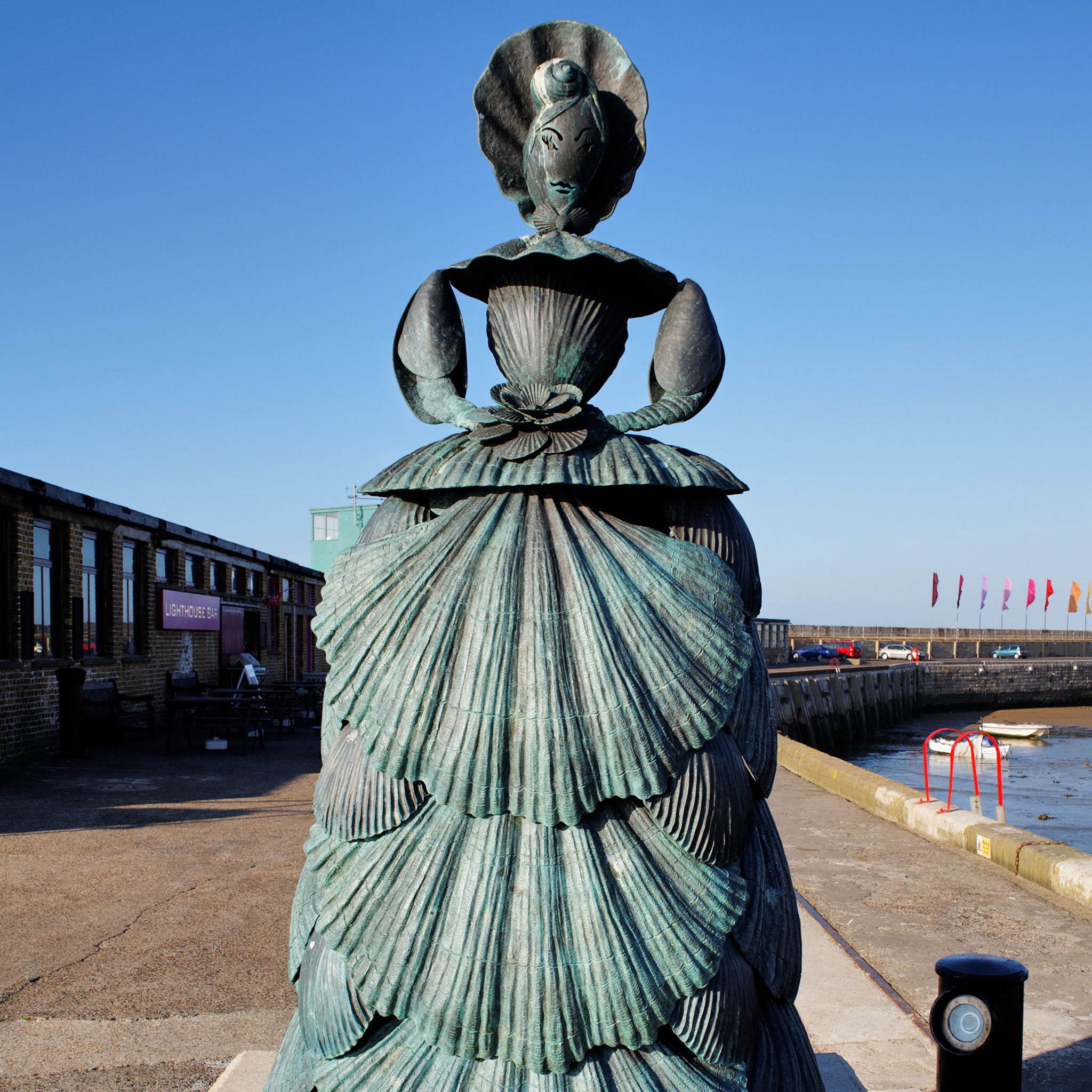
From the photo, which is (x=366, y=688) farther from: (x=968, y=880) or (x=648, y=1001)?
(x=968, y=880)

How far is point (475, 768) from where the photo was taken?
1.74 m

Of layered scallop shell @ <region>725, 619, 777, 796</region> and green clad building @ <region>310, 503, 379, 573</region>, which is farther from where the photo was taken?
green clad building @ <region>310, 503, 379, 573</region>

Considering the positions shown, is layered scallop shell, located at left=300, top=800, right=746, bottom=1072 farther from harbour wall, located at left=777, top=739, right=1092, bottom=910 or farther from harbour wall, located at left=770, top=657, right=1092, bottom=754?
harbour wall, located at left=770, top=657, right=1092, bottom=754

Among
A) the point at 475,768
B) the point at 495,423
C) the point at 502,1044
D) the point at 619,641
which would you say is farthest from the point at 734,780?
the point at 495,423

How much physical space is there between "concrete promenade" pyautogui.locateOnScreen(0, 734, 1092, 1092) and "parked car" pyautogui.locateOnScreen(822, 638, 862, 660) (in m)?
46.4

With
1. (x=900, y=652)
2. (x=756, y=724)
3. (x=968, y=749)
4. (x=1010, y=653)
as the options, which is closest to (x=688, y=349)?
(x=756, y=724)

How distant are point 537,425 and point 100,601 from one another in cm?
1662

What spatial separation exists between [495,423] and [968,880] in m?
6.91

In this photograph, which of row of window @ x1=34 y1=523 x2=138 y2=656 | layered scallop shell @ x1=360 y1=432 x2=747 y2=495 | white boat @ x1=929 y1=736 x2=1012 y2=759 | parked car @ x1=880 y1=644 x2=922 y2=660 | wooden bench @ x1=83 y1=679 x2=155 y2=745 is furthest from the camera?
parked car @ x1=880 y1=644 x2=922 y2=660

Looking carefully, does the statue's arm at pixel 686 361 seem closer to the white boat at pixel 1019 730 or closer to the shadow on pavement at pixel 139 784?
the shadow on pavement at pixel 139 784

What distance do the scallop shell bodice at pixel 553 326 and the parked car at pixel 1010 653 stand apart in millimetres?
61404

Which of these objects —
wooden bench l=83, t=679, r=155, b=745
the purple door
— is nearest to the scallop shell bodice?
wooden bench l=83, t=679, r=155, b=745

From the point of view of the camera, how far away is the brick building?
13.4 m

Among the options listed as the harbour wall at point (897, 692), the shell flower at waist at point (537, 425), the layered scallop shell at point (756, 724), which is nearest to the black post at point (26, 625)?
the shell flower at waist at point (537, 425)
